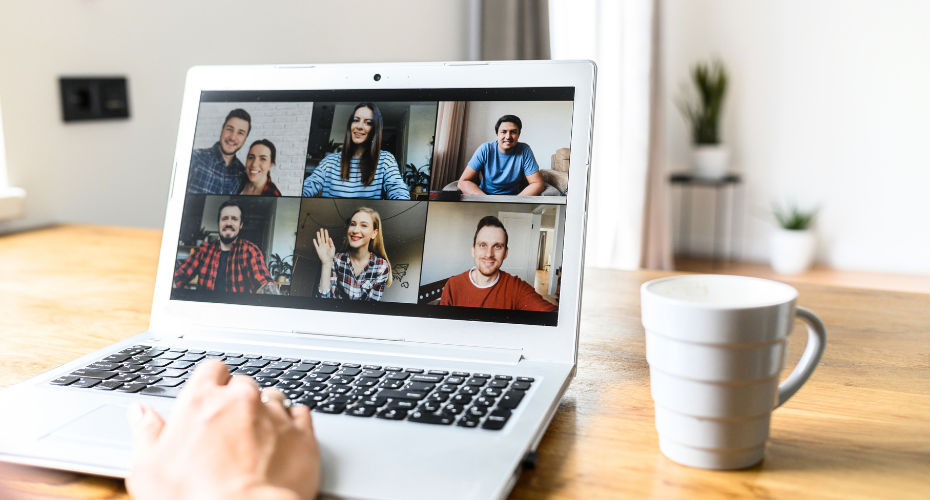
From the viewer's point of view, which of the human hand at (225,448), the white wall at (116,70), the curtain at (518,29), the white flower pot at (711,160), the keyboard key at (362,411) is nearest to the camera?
the human hand at (225,448)

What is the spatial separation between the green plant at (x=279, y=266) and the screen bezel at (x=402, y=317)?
34 mm

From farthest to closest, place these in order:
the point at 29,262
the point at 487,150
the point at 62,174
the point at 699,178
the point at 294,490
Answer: the point at 699,178, the point at 62,174, the point at 29,262, the point at 487,150, the point at 294,490

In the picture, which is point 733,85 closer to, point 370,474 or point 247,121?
point 247,121

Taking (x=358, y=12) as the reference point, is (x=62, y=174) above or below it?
below

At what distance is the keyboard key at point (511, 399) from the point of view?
475mm

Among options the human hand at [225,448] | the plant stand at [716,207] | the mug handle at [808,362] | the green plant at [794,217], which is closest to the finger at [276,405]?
the human hand at [225,448]

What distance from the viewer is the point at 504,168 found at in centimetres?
63

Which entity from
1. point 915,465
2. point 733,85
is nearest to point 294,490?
point 915,465

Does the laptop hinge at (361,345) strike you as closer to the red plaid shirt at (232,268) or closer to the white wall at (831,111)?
the red plaid shirt at (232,268)

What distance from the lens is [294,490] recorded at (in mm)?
367

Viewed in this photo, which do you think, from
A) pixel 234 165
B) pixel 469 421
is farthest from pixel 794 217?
pixel 469 421

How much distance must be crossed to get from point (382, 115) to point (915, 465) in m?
0.52

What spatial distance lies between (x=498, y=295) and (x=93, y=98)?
4.36ft

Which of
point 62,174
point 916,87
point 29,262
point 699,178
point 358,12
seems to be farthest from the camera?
point 699,178
